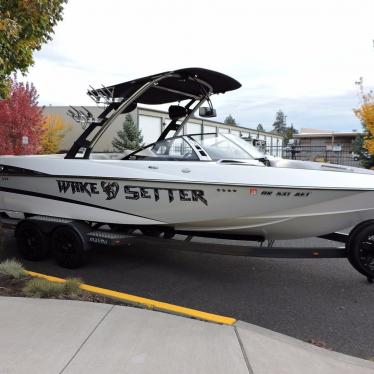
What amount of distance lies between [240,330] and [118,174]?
297 cm

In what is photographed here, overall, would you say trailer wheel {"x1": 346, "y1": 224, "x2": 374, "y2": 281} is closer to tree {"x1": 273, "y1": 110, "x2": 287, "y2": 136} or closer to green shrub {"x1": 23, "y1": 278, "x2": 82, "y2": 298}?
green shrub {"x1": 23, "y1": 278, "x2": 82, "y2": 298}

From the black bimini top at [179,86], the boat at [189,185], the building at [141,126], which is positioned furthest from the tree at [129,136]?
the boat at [189,185]

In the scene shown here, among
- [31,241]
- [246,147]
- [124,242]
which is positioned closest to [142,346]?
[124,242]

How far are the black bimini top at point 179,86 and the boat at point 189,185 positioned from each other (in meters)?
0.02

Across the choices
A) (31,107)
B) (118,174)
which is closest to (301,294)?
(118,174)

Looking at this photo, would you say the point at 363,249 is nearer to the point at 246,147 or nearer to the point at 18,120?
the point at 246,147

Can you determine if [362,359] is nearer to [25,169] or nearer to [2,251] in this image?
[25,169]

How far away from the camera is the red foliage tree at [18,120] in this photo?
1755cm

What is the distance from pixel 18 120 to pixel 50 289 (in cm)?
1458

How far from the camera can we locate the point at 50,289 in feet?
15.4

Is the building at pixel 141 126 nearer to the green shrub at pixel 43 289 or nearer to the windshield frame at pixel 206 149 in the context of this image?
the windshield frame at pixel 206 149

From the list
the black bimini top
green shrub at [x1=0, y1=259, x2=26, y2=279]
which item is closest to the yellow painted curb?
green shrub at [x1=0, y1=259, x2=26, y2=279]

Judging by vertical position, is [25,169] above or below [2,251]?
above

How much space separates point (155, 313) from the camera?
4223mm
